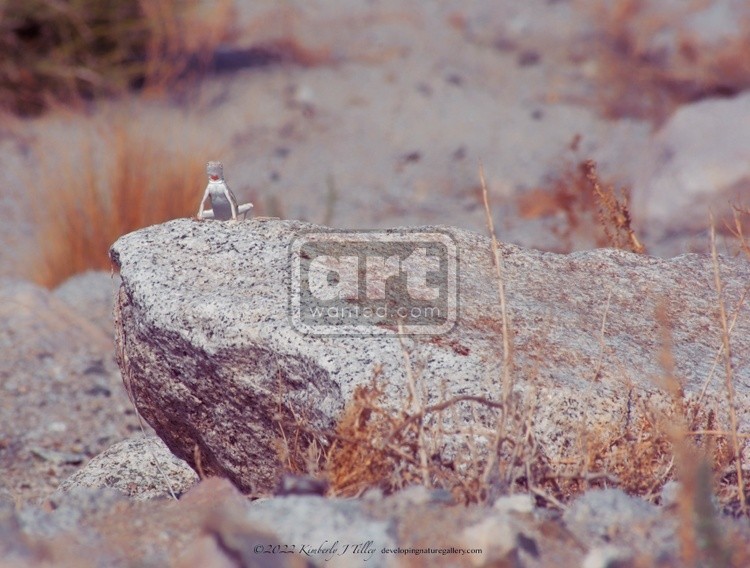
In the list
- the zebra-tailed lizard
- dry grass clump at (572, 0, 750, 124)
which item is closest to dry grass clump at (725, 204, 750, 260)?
the zebra-tailed lizard

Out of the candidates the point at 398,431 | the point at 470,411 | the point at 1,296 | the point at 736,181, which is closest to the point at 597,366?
the point at 470,411

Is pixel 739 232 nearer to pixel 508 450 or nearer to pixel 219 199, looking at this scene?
pixel 508 450

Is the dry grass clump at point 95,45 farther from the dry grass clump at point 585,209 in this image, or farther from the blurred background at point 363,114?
the dry grass clump at point 585,209

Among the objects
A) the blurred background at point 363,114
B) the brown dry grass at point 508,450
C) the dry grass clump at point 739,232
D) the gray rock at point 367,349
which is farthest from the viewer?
the blurred background at point 363,114

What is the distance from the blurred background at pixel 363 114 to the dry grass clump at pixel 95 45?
0.05 ft

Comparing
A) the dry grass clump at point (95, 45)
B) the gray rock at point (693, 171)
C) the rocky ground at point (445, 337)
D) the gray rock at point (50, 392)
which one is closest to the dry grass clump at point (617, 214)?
the rocky ground at point (445, 337)

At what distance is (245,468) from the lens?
209 cm

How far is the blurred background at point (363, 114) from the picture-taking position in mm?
4781

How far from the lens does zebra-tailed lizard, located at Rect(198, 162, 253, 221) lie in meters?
2.10

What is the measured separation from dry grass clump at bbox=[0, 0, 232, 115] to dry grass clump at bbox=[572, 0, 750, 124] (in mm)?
2569

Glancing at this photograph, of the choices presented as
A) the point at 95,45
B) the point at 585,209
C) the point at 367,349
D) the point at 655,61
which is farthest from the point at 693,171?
the point at 95,45

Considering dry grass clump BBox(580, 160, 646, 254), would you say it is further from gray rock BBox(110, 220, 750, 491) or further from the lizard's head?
the lizard's head

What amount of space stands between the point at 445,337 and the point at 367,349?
155 mm

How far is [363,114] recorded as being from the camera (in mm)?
6609
